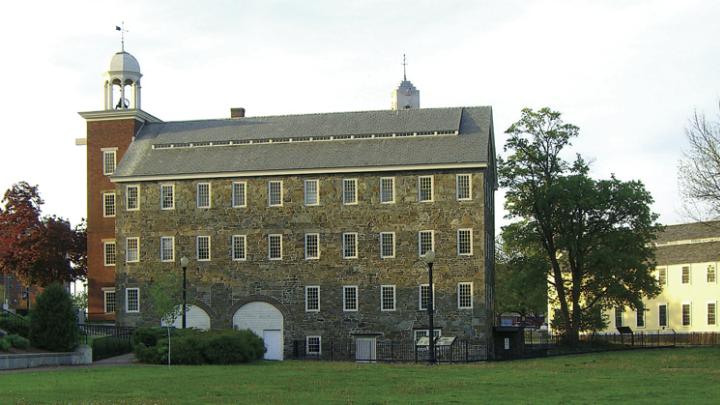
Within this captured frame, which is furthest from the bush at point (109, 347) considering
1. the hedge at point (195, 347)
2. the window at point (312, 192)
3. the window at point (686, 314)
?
the window at point (686, 314)

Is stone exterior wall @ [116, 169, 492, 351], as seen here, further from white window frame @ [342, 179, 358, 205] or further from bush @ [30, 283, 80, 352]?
bush @ [30, 283, 80, 352]

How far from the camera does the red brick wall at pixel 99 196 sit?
65438 millimetres

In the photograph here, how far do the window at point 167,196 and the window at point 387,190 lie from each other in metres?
12.0

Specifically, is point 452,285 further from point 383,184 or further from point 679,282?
point 679,282

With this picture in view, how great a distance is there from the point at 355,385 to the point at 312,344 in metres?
29.9

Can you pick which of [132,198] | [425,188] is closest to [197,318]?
[132,198]

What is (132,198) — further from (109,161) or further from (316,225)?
(316,225)

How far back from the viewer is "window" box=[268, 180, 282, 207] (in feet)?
198

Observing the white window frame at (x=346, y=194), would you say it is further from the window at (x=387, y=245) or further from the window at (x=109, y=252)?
the window at (x=109, y=252)

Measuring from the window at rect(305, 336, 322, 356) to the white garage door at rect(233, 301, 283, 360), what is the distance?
1.44 m

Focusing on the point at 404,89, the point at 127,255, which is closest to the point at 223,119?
the point at 127,255

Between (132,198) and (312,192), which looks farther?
(132,198)

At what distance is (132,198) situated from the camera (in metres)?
62.8

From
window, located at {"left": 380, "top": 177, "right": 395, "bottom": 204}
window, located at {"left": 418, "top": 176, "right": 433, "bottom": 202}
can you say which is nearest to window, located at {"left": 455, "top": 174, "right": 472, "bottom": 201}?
window, located at {"left": 418, "top": 176, "right": 433, "bottom": 202}
